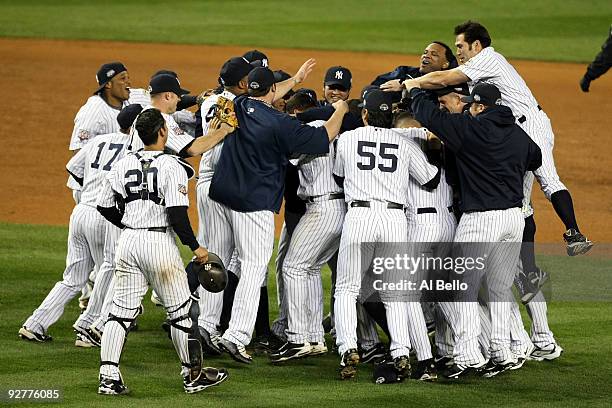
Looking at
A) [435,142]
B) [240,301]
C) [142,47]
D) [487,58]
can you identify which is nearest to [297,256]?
[240,301]

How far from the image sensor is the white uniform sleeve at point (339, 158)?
320 inches

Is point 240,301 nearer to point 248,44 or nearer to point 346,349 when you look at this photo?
point 346,349

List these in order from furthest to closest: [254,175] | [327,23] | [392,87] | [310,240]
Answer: [327,23] → [310,240] → [392,87] → [254,175]

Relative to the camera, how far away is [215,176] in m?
8.34

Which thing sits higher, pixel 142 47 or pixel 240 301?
pixel 142 47

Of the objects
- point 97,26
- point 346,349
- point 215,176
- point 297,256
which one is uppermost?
point 97,26

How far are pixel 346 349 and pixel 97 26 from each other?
1953 cm

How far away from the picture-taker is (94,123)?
376 inches

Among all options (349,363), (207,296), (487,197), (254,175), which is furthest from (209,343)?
(487,197)

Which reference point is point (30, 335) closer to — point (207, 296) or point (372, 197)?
point (207, 296)

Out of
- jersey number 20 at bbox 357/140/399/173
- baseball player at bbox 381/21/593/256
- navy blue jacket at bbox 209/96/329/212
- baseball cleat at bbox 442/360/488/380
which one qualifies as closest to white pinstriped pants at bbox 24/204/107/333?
navy blue jacket at bbox 209/96/329/212

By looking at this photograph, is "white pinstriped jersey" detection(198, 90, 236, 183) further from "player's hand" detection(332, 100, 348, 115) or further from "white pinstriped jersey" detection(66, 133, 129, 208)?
"player's hand" detection(332, 100, 348, 115)

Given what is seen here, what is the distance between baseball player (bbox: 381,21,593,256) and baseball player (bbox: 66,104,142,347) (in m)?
2.07

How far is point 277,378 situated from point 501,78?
112 inches
